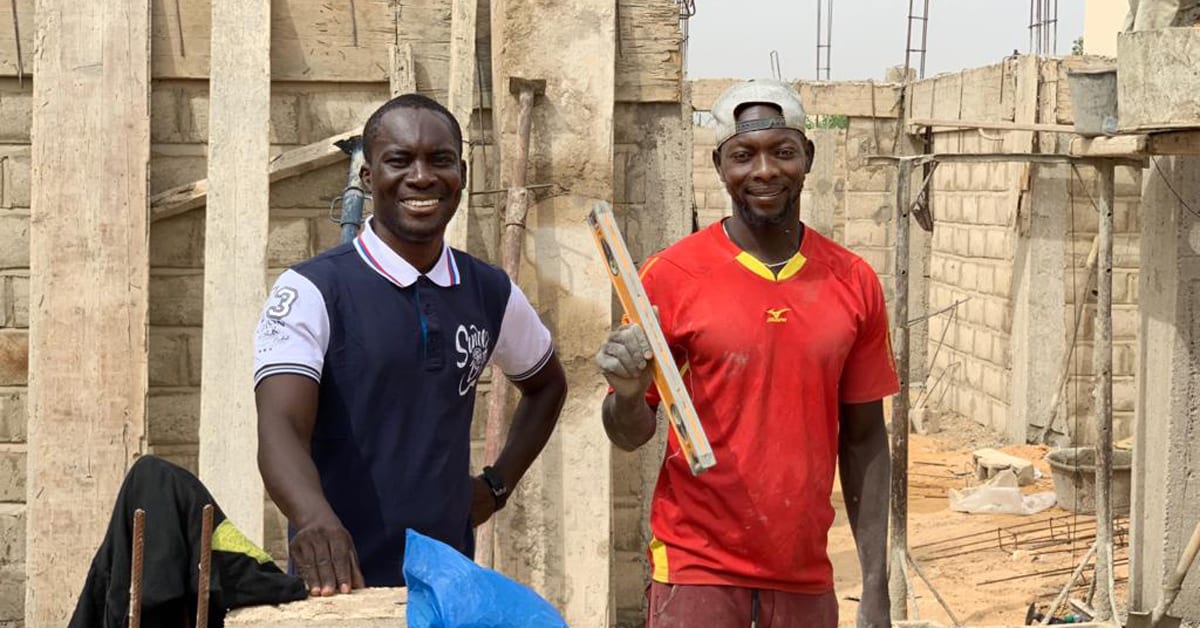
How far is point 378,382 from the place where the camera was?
2.76 m

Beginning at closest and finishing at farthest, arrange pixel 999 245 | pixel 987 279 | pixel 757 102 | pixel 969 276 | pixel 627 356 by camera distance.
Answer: pixel 627 356 → pixel 757 102 → pixel 999 245 → pixel 987 279 → pixel 969 276

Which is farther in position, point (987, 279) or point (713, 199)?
point (713, 199)

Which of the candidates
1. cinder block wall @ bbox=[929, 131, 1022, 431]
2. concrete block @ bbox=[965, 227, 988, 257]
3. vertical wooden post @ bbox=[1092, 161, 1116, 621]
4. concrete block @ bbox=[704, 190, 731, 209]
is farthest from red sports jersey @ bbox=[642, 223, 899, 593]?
concrete block @ bbox=[704, 190, 731, 209]

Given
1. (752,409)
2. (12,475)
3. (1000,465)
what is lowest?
(1000,465)

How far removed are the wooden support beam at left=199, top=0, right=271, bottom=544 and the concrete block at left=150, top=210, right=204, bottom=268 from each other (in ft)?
0.62

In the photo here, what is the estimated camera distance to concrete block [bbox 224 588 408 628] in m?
2.29

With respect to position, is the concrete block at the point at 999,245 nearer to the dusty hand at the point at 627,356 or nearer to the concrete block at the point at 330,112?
the concrete block at the point at 330,112

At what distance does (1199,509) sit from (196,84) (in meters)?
5.04

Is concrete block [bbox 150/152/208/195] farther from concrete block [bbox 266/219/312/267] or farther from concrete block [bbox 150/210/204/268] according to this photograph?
concrete block [bbox 266/219/312/267]

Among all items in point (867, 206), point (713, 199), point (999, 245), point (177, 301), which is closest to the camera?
point (177, 301)

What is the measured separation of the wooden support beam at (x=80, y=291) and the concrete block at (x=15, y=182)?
0.57 ft

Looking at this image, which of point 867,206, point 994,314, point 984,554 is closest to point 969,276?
point 994,314

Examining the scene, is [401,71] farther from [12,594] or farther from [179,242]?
[12,594]

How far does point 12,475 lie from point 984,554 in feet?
22.2
